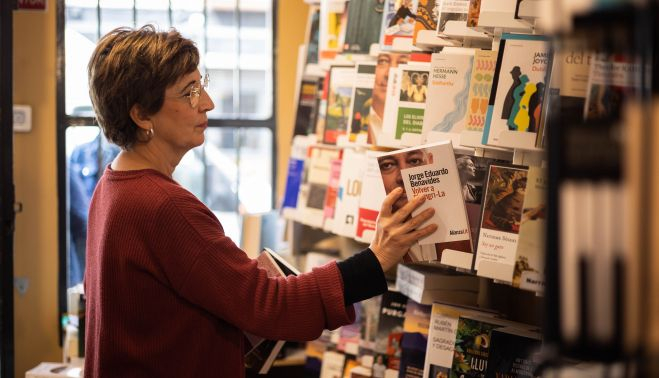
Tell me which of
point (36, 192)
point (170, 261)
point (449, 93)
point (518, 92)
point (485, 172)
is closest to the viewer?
point (170, 261)

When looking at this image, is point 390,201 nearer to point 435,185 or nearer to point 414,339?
point 435,185

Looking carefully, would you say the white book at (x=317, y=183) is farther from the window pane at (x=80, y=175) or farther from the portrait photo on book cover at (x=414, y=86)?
the window pane at (x=80, y=175)

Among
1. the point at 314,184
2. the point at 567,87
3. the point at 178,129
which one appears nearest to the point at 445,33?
the point at 567,87

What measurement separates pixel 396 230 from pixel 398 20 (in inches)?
37.3

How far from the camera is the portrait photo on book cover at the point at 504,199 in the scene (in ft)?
7.13

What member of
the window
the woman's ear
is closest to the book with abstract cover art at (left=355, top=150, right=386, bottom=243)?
the woman's ear

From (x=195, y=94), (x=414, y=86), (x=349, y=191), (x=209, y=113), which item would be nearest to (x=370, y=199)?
(x=349, y=191)

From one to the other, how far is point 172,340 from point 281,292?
0.28 m

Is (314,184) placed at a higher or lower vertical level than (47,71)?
lower

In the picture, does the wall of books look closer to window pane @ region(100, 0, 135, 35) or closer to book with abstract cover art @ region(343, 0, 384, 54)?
book with abstract cover art @ region(343, 0, 384, 54)

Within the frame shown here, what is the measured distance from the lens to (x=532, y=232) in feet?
6.72

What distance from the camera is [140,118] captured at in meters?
1.95

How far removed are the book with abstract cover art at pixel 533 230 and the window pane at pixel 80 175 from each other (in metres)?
2.28

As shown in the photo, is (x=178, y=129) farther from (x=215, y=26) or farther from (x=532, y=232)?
(x=215, y=26)
